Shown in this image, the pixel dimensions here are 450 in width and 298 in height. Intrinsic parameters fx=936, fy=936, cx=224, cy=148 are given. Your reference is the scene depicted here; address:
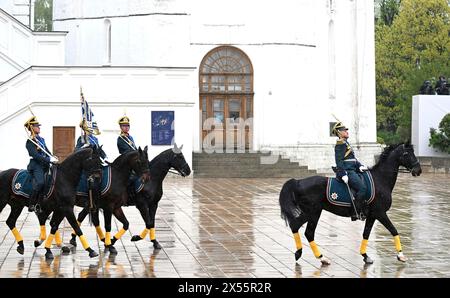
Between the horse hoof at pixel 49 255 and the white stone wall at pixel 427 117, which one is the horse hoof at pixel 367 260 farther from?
the white stone wall at pixel 427 117

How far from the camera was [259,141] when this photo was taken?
40.0 metres

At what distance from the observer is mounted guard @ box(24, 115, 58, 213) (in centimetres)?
1557

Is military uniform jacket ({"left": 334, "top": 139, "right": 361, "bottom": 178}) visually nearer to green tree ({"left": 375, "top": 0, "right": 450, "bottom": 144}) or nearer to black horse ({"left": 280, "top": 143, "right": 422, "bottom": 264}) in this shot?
black horse ({"left": 280, "top": 143, "right": 422, "bottom": 264})

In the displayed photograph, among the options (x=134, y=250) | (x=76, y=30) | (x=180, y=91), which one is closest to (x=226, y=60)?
(x=180, y=91)

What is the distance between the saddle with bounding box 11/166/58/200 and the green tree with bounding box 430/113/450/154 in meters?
28.0

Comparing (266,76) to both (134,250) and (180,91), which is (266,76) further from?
(134,250)

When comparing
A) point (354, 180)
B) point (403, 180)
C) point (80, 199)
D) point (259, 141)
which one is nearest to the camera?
point (354, 180)

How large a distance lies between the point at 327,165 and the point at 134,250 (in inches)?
977

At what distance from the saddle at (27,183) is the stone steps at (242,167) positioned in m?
20.6

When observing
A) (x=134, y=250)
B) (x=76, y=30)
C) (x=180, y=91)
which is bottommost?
(x=134, y=250)

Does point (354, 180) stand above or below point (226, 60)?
below

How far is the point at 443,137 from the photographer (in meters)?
40.9

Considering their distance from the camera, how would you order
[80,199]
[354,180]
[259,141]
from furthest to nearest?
[259,141]
[80,199]
[354,180]

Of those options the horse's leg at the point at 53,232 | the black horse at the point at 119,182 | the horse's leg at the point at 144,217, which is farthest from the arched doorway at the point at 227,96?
the horse's leg at the point at 53,232
